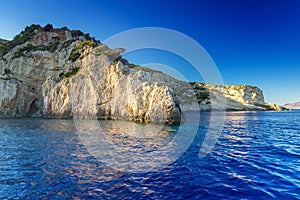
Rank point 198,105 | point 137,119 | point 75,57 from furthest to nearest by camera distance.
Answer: point 198,105, point 75,57, point 137,119

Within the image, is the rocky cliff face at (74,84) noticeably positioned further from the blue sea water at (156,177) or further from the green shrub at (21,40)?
the blue sea water at (156,177)

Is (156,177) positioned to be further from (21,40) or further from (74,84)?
(21,40)

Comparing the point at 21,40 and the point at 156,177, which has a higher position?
the point at 21,40

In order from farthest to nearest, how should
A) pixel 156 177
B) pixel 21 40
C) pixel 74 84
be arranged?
pixel 21 40 < pixel 74 84 < pixel 156 177

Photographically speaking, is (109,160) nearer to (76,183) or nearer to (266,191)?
(76,183)

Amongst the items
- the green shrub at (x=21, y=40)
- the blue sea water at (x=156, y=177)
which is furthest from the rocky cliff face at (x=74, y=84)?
the blue sea water at (x=156, y=177)

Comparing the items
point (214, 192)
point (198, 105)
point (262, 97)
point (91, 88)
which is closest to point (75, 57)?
point (91, 88)

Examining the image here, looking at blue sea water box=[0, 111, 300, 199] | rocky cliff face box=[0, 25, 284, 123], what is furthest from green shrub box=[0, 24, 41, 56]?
blue sea water box=[0, 111, 300, 199]

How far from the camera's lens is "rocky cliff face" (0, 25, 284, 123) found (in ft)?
143

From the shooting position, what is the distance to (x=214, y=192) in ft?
28.5

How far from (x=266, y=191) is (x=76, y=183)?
944 centimetres

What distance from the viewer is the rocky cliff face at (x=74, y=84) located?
43438mm

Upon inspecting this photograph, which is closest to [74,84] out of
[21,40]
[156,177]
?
[21,40]

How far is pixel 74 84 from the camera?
57.5 metres
